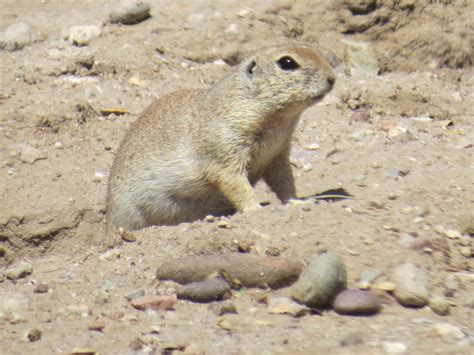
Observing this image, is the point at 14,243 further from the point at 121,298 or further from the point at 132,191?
the point at 121,298

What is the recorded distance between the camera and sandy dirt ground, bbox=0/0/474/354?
3.79 meters

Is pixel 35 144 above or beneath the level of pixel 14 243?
above

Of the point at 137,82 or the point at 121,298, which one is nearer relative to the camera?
the point at 121,298

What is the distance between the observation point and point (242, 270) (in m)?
4.18

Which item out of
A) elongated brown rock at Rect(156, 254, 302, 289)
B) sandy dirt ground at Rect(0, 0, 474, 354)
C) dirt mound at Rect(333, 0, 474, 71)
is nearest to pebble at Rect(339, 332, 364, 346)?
sandy dirt ground at Rect(0, 0, 474, 354)

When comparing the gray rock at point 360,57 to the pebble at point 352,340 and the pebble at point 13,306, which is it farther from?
the pebble at point 352,340

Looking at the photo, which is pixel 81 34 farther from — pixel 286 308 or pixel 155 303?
pixel 286 308

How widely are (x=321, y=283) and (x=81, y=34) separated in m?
4.18

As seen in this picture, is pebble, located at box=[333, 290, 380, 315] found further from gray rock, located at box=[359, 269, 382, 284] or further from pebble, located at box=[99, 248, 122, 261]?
pebble, located at box=[99, 248, 122, 261]

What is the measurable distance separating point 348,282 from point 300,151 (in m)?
2.53

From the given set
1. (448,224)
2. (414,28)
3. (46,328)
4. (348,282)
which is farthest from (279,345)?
(414,28)

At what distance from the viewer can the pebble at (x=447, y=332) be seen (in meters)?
3.49

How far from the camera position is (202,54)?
7.45 m

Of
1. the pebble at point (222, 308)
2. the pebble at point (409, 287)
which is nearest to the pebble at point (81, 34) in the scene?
the pebble at point (222, 308)
